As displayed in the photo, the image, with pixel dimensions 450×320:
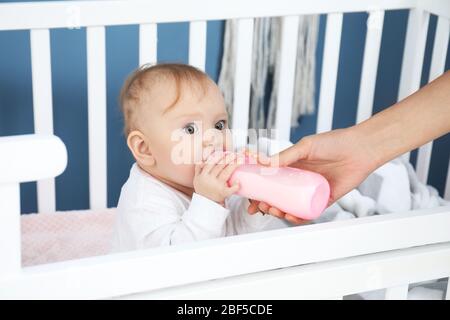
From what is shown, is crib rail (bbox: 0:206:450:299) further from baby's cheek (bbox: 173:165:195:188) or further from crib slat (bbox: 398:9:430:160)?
crib slat (bbox: 398:9:430:160)

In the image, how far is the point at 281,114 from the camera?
160 centimetres

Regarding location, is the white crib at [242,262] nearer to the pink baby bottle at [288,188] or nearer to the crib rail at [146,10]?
the pink baby bottle at [288,188]

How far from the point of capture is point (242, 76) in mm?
1551

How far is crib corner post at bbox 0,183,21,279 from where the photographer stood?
680mm

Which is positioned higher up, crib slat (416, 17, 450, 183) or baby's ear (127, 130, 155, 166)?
crib slat (416, 17, 450, 183)

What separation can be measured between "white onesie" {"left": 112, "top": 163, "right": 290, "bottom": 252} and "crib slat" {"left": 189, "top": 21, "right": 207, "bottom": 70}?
39 cm

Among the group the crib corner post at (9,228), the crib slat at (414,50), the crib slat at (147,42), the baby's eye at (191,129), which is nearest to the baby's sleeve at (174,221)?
the baby's eye at (191,129)

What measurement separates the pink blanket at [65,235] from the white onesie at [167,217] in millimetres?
247

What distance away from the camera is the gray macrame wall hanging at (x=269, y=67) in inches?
77.0

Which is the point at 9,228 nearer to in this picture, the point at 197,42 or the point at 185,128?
the point at 185,128

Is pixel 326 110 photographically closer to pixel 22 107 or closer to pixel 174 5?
pixel 174 5

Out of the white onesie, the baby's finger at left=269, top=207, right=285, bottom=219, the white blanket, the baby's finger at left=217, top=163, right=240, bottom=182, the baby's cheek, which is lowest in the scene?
the white blanket

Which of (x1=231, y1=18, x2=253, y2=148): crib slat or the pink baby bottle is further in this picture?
(x1=231, y1=18, x2=253, y2=148): crib slat

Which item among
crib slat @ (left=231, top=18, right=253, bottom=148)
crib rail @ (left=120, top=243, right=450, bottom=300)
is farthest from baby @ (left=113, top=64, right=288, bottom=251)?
crib slat @ (left=231, top=18, right=253, bottom=148)
